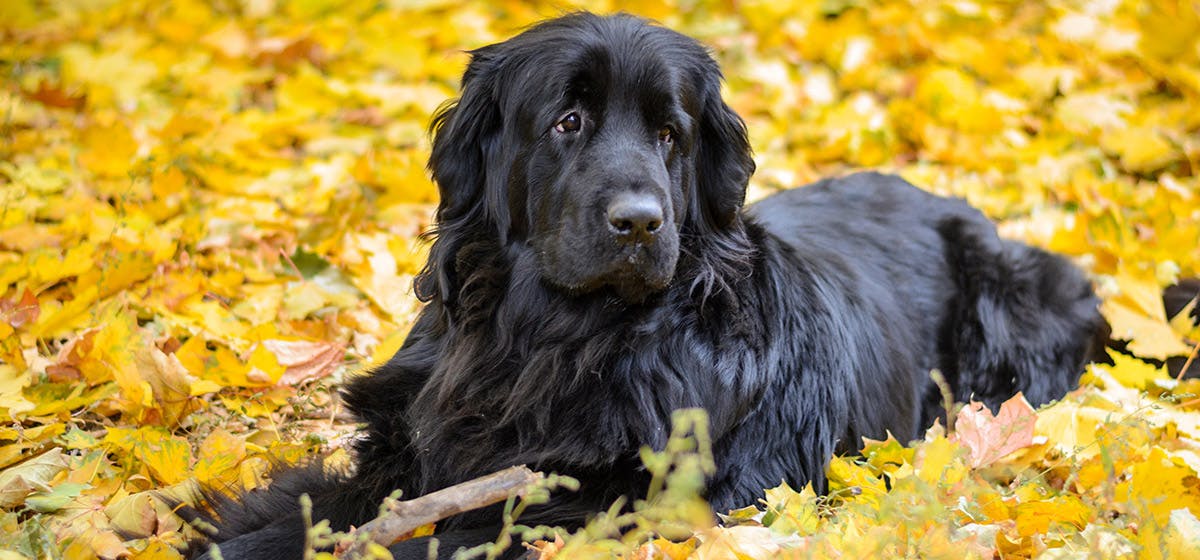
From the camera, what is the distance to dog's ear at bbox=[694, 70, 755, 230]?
308cm

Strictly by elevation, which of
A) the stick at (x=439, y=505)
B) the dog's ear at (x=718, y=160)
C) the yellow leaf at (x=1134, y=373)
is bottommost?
the yellow leaf at (x=1134, y=373)

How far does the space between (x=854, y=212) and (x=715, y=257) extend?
4.08 feet

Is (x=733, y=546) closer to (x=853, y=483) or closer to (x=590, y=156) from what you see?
(x=853, y=483)

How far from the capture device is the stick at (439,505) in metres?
2.24

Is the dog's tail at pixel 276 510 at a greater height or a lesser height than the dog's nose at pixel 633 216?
lesser

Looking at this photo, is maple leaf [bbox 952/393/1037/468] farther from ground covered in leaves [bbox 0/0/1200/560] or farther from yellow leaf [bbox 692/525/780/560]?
yellow leaf [bbox 692/525/780/560]

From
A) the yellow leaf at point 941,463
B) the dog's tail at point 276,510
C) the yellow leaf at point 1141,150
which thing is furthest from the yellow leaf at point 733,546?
the yellow leaf at point 1141,150

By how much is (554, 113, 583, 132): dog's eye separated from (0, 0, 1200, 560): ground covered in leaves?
1057 mm

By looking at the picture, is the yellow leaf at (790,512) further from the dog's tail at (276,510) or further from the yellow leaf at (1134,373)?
the yellow leaf at (1134,373)

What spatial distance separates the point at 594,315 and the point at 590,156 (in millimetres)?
410

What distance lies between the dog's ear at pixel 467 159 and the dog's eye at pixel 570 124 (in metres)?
0.24

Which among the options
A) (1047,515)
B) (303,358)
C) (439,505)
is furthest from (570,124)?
(1047,515)

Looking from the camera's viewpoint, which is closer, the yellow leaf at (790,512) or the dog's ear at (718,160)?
the yellow leaf at (790,512)

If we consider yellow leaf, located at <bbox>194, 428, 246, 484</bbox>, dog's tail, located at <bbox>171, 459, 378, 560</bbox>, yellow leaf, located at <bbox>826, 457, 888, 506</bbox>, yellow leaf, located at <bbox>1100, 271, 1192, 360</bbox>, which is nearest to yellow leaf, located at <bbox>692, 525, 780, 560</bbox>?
yellow leaf, located at <bbox>826, 457, 888, 506</bbox>
